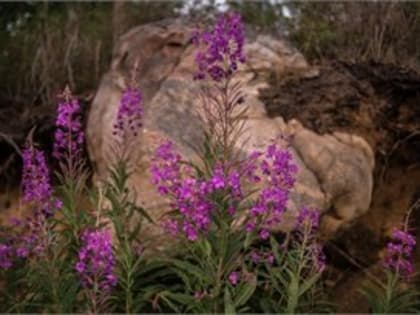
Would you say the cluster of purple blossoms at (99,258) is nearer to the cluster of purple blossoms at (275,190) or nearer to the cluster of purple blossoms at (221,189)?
the cluster of purple blossoms at (221,189)

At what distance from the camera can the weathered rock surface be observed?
5777mm

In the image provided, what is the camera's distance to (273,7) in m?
8.05

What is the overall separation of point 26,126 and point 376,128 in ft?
9.68

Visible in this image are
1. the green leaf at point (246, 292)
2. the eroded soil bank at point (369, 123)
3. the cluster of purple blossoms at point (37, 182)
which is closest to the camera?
the green leaf at point (246, 292)

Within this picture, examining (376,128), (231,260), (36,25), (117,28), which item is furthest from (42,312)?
(36,25)

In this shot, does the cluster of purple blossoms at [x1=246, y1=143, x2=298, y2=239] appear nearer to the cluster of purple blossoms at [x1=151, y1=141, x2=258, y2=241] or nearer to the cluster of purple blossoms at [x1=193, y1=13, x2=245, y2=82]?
the cluster of purple blossoms at [x1=151, y1=141, x2=258, y2=241]

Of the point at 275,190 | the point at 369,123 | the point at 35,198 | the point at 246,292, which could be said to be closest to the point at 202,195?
the point at 275,190

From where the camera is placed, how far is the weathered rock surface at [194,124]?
5.78 m

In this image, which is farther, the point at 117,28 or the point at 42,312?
the point at 117,28

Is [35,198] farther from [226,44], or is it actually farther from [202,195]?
[226,44]

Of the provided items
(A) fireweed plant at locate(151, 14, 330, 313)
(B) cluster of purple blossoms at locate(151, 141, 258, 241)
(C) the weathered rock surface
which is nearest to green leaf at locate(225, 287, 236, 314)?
(A) fireweed plant at locate(151, 14, 330, 313)

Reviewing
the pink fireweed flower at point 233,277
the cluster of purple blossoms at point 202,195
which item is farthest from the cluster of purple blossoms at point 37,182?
the pink fireweed flower at point 233,277

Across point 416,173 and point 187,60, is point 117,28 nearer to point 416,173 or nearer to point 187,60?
point 187,60

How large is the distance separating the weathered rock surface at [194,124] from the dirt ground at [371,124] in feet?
0.41
